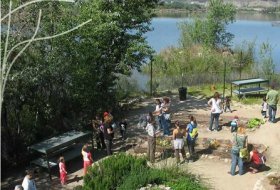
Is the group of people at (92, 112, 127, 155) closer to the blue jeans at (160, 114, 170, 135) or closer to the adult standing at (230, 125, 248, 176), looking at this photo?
the blue jeans at (160, 114, 170, 135)

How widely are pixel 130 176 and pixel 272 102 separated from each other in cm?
768

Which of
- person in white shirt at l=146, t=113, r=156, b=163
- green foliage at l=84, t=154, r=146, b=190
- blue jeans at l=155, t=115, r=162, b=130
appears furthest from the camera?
blue jeans at l=155, t=115, r=162, b=130

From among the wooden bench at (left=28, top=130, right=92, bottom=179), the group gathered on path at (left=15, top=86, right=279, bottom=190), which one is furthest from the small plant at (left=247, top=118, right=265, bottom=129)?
the wooden bench at (left=28, top=130, right=92, bottom=179)

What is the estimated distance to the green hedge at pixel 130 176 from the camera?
1147 cm

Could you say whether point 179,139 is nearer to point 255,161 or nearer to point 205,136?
point 255,161

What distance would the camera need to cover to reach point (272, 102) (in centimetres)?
1730

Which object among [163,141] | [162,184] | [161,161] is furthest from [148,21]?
[162,184]

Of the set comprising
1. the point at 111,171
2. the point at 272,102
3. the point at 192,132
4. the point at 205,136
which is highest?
the point at 272,102

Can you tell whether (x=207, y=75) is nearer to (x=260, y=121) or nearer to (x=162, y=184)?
(x=260, y=121)

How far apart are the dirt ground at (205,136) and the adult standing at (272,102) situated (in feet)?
1.04

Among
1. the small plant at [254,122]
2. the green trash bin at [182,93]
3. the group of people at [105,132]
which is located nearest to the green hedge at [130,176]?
the group of people at [105,132]

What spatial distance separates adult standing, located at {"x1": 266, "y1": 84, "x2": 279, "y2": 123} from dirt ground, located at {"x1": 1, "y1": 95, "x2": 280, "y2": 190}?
32 centimetres

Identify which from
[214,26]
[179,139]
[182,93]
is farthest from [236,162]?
[214,26]

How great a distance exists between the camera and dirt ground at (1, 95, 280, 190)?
12898 mm
